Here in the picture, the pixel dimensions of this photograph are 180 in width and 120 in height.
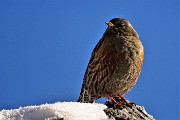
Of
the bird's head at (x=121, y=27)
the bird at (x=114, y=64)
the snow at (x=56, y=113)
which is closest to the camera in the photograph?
the snow at (x=56, y=113)

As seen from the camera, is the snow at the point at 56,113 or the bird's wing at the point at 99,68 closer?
the snow at the point at 56,113

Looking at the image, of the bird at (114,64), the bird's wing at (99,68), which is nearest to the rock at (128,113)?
the bird at (114,64)

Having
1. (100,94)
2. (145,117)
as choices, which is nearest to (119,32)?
(100,94)

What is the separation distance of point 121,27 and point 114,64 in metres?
1.12

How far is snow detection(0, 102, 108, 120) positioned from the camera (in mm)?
4668

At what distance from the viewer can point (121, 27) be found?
857cm

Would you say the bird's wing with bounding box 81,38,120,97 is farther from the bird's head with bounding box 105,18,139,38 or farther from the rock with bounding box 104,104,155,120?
the rock with bounding box 104,104,155,120

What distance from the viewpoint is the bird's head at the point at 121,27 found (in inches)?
334

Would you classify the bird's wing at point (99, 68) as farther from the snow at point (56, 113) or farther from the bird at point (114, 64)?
the snow at point (56, 113)

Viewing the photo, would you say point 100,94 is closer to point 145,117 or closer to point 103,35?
point 103,35

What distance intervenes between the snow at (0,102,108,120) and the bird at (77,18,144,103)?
2613 millimetres

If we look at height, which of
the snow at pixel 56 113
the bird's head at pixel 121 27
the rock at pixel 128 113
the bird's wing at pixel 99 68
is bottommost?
the snow at pixel 56 113

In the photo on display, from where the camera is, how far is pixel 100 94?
8203mm

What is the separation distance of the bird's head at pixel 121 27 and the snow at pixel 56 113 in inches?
140
